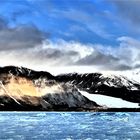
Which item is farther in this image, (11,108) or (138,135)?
(11,108)

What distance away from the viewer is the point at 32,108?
200 metres

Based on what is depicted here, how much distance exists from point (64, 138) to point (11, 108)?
146865 mm

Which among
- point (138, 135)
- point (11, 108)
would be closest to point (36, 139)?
point (138, 135)

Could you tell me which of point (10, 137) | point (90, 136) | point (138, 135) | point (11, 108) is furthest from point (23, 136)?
point (11, 108)

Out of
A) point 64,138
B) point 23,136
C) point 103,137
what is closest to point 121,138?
point 103,137

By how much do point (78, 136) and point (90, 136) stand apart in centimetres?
105

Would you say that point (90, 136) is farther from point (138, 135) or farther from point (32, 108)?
point (32, 108)

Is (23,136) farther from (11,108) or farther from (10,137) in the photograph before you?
(11,108)

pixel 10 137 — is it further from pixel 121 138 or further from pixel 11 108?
pixel 11 108

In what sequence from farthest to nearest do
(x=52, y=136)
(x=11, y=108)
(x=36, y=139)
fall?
(x=11, y=108)
(x=52, y=136)
(x=36, y=139)

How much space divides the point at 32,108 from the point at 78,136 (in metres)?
150

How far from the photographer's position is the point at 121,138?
47844 millimetres

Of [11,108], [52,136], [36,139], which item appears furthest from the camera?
[11,108]

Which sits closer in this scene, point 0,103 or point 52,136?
point 52,136
